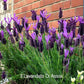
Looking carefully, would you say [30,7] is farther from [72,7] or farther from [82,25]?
[82,25]

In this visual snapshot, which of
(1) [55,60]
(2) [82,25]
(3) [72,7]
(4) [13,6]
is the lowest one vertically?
(1) [55,60]

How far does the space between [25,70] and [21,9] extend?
71.1 inches

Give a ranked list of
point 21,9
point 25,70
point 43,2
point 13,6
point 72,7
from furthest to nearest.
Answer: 1. point 13,6
2. point 21,9
3. point 43,2
4. point 72,7
5. point 25,70

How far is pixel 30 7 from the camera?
111 inches

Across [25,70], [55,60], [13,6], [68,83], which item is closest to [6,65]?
[25,70]

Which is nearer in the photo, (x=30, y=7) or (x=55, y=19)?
(x=55, y=19)

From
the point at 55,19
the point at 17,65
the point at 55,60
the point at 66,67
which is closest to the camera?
the point at 66,67

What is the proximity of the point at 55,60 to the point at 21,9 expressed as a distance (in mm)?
1974

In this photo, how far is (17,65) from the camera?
1646 mm

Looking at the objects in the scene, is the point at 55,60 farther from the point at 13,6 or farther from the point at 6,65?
the point at 13,6

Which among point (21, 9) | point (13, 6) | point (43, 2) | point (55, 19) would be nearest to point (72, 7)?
point (55, 19)

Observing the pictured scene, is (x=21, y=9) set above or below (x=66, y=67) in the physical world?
above

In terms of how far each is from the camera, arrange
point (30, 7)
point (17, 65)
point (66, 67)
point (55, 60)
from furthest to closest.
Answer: point (30, 7), point (17, 65), point (55, 60), point (66, 67)

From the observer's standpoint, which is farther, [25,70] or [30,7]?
[30,7]
